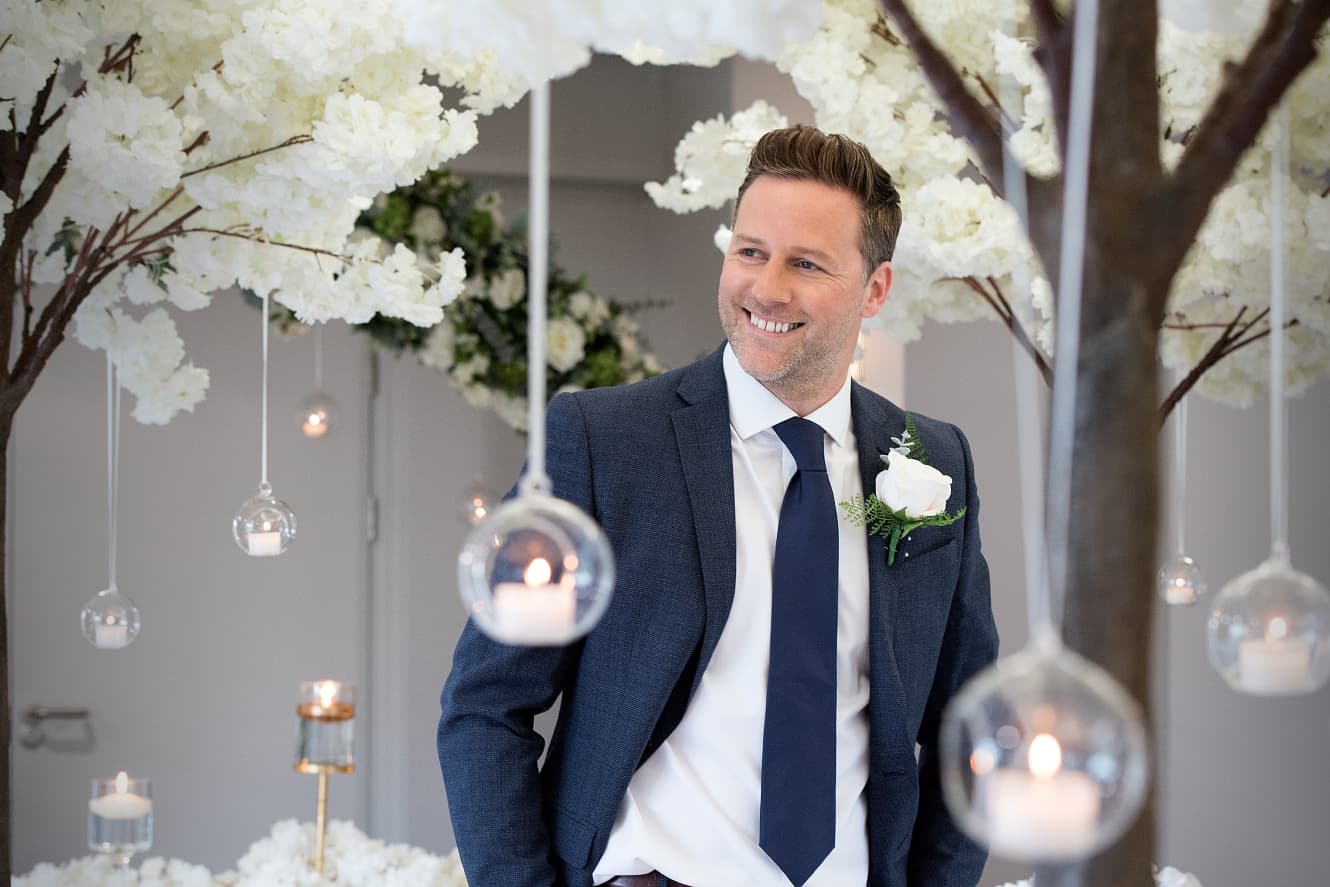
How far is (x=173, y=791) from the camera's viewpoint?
5.03m

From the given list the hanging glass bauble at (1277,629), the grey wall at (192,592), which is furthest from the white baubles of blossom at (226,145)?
the grey wall at (192,592)

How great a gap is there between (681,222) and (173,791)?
261 cm

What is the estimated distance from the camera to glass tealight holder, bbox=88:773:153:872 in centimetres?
285

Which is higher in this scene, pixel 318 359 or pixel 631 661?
pixel 318 359

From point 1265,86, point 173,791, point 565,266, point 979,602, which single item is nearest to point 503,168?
point 565,266

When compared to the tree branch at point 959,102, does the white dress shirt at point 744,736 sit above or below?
below

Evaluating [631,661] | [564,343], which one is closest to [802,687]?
[631,661]

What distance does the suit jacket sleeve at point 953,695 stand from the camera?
207 cm

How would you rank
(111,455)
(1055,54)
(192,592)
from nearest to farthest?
(1055,54) → (111,455) → (192,592)

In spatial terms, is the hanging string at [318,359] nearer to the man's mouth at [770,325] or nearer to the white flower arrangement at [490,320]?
the white flower arrangement at [490,320]

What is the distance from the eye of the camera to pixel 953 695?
2.10 metres

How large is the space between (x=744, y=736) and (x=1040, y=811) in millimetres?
1035

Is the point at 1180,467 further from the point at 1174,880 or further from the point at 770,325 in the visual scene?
the point at 770,325

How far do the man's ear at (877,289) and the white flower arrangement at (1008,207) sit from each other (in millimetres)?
50
